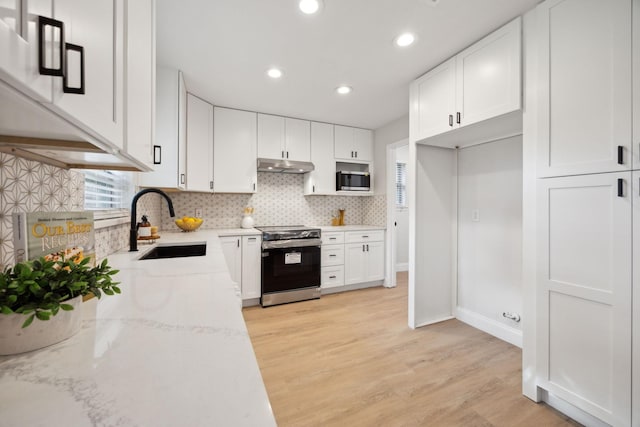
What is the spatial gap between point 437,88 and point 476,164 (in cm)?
84

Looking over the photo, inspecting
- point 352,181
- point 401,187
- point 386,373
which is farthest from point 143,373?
point 401,187

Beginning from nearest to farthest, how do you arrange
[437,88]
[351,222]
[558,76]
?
[558,76] < [437,88] < [351,222]

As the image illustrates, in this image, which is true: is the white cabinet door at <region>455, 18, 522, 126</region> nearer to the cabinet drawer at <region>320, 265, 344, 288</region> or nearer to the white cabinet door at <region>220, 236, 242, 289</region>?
the cabinet drawer at <region>320, 265, 344, 288</region>

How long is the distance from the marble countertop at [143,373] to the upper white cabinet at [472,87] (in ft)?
6.87

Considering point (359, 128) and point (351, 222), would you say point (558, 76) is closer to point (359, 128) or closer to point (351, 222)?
point (359, 128)

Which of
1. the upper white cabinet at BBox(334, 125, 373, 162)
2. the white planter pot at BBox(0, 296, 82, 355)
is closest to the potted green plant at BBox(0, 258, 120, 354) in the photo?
the white planter pot at BBox(0, 296, 82, 355)

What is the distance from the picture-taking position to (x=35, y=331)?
1.81 feet

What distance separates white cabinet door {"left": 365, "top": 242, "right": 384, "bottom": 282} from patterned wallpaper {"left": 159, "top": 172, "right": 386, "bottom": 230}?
41 cm

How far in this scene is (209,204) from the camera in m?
3.45

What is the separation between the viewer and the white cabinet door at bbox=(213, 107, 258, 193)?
320cm

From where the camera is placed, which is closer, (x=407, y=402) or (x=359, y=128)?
(x=407, y=402)

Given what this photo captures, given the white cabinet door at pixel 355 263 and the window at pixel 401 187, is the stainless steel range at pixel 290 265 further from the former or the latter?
the window at pixel 401 187

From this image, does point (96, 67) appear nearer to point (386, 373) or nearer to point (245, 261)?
point (386, 373)

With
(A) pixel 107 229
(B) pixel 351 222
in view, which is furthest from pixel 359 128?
(A) pixel 107 229
